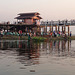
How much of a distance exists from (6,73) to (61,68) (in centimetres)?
409

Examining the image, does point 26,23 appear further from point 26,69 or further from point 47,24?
point 26,69

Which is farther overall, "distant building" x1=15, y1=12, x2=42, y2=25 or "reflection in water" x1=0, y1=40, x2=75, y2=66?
"distant building" x1=15, y1=12, x2=42, y2=25

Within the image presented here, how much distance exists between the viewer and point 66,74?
14.5 m

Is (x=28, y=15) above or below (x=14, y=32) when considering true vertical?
above

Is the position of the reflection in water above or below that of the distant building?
below

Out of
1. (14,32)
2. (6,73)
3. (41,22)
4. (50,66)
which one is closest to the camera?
(6,73)

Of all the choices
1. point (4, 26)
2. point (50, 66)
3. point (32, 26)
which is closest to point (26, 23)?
point (32, 26)

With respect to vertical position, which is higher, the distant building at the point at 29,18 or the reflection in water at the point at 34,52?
the distant building at the point at 29,18

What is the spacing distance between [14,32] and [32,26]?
5.15m

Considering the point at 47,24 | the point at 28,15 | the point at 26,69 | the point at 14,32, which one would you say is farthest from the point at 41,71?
the point at 47,24

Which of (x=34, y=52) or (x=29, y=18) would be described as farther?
(x=29, y=18)

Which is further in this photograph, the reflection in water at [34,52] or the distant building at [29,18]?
the distant building at [29,18]

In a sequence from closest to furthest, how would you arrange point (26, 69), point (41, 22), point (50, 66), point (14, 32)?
point (26, 69), point (50, 66), point (14, 32), point (41, 22)

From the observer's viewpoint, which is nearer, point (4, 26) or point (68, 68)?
point (68, 68)
